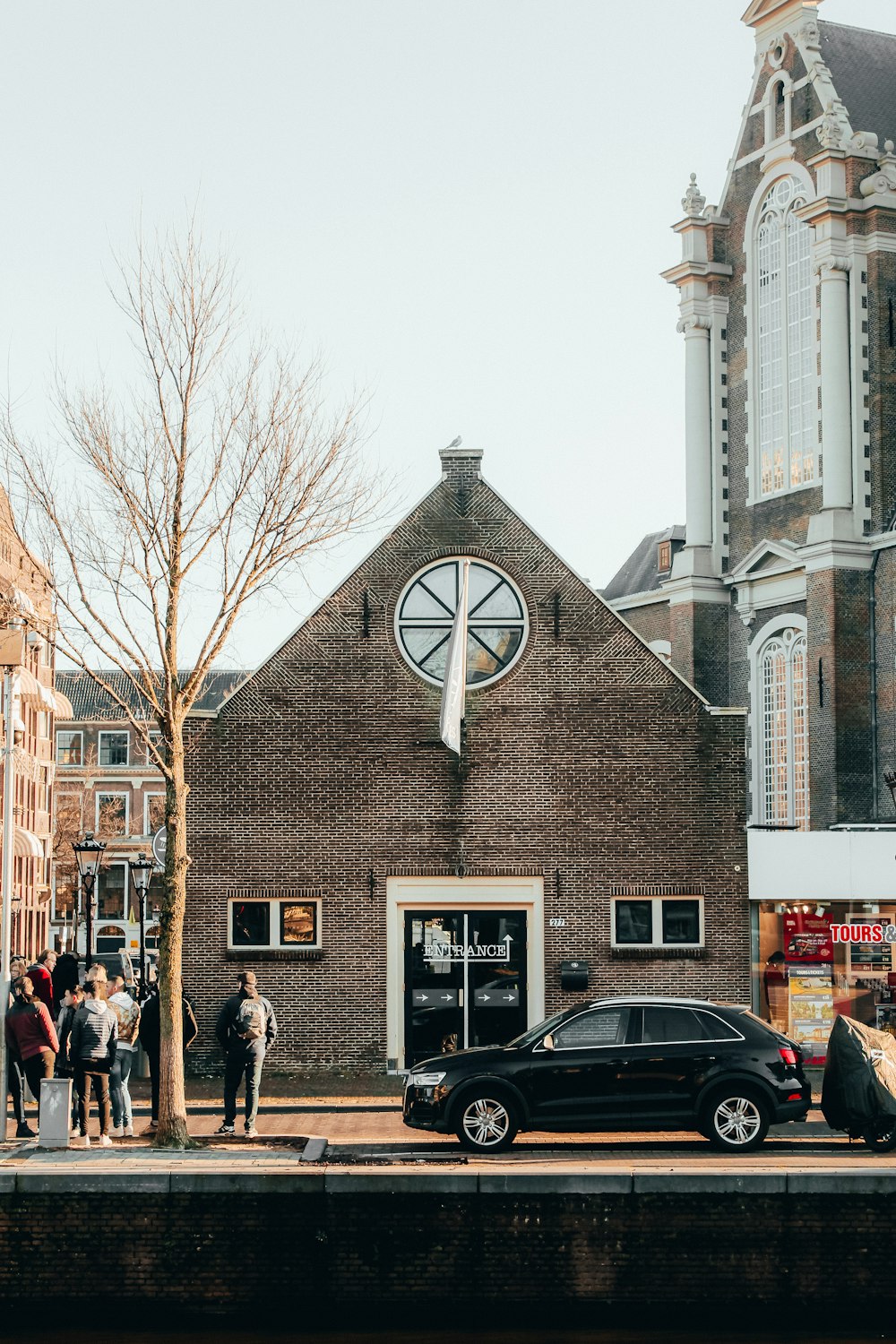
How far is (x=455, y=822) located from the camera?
1029 inches

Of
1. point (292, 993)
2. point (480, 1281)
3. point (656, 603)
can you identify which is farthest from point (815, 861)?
point (656, 603)

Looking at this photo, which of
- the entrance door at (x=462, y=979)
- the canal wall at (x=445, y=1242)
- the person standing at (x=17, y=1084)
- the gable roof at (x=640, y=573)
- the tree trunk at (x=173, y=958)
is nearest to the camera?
the canal wall at (x=445, y=1242)

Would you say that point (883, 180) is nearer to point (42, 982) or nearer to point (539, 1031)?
point (539, 1031)

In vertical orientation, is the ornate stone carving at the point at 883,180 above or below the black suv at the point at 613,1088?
above

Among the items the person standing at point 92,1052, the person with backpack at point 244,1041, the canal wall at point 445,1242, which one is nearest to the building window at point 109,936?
the person with backpack at point 244,1041

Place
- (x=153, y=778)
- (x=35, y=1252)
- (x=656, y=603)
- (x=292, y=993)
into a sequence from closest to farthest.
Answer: (x=35, y=1252), (x=292, y=993), (x=656, y=603), (x=153, y=778)

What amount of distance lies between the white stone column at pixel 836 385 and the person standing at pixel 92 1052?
2730cm

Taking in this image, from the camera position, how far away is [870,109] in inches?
1729

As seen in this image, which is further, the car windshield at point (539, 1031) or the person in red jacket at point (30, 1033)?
the person in red jacket at point (30, 1033)

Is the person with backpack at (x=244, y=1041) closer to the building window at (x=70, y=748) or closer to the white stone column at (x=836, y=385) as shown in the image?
the white stone column at (x=836, y=385)

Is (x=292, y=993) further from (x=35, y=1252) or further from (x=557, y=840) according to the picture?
(x=35, y=1252)

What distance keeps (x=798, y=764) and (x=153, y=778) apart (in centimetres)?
5426

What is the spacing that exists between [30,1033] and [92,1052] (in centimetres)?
139

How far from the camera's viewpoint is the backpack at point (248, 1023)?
62.0 ft
